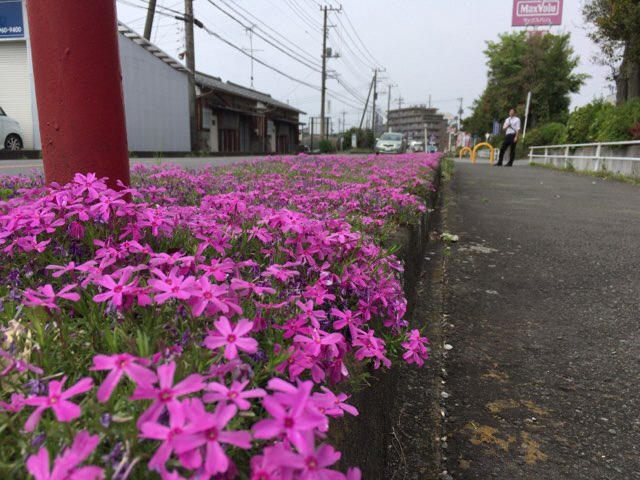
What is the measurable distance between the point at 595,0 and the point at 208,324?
Result: 18522 millimetres

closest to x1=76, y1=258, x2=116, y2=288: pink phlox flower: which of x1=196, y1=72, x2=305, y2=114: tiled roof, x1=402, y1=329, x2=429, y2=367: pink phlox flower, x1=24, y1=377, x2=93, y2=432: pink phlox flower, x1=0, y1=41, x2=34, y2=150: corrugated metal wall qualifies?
x1=24, y1=377, x2=93, y2=432: pink phlox flower

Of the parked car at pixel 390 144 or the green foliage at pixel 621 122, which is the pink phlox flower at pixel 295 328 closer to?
the green foliage at pixel 621 122

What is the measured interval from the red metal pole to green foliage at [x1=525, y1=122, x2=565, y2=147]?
21.7 m

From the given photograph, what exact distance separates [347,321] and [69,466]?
73 centimetres

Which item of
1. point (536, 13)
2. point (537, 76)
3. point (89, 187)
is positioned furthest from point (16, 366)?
point (537, 76)

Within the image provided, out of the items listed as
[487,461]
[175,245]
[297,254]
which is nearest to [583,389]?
[487,461]

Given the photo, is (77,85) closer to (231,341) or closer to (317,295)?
(317,295)

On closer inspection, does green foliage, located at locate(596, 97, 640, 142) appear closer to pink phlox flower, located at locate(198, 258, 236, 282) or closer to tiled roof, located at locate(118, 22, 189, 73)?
pink phlox flower, located at locate(198, 258, 236, 282)

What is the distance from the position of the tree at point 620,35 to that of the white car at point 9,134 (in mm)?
18821

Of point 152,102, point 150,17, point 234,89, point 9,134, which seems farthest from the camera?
point 234,89

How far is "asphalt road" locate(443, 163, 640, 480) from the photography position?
1.66 meters

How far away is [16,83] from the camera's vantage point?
2069 cm

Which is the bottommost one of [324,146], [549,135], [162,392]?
[162,392]

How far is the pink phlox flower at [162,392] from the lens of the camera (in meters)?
0.60
